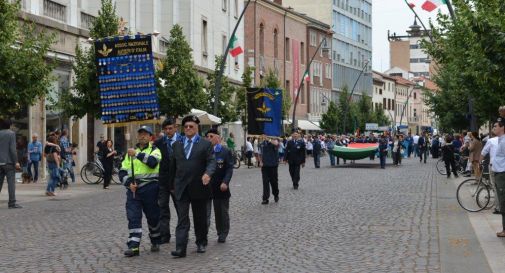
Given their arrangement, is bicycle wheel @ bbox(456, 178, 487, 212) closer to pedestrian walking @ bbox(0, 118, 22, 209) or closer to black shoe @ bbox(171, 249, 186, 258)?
black shoe @ bbox(171, 249, 186, 258)

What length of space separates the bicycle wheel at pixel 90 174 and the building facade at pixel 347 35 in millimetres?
63012

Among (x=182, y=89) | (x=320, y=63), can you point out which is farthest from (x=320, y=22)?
(x=182, y=89)

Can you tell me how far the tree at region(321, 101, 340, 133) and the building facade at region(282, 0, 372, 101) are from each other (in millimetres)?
9956

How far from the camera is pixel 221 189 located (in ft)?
40.7

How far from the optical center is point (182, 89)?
37.5 m

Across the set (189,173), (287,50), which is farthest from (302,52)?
(189,173)

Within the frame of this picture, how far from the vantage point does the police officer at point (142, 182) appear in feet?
35.7

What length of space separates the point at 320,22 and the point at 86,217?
249ft

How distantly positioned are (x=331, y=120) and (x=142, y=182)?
70529 millimetres

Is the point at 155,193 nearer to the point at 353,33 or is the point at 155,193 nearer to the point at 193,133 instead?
the point at 193,133

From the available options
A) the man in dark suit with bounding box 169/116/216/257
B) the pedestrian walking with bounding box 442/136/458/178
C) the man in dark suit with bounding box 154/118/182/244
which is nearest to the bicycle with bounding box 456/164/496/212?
the man in dark suit with bounding box 154/118/182/244

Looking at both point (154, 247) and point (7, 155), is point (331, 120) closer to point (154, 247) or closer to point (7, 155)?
point (7, 155)

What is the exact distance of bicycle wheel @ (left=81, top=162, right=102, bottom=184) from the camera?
28.5m

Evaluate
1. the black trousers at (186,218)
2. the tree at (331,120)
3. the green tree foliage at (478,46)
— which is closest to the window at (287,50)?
the tree at (331,120)
